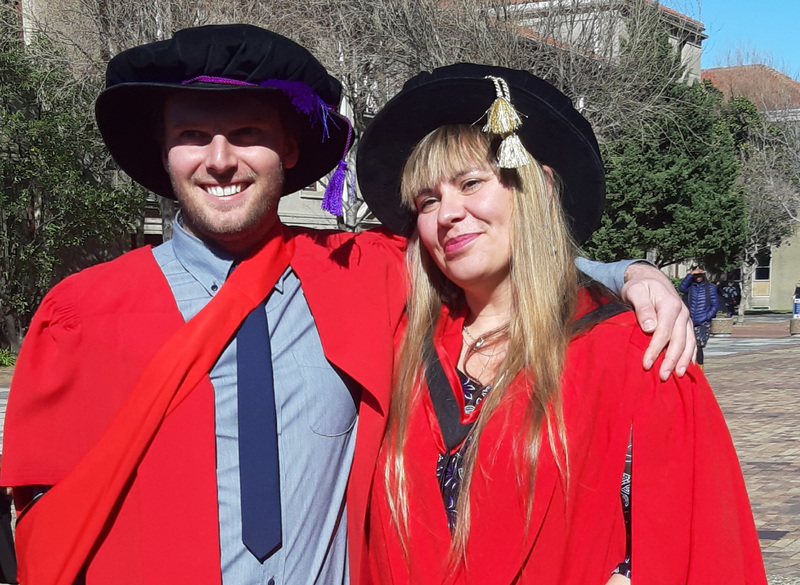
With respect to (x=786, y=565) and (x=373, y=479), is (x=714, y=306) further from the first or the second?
(x=373, y=479)

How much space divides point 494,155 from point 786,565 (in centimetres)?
428

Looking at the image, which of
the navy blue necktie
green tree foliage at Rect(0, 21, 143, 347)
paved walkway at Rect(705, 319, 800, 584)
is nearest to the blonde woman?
the navy blue necktie

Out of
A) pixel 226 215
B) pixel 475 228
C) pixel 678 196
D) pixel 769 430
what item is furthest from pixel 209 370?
pixel 678 196

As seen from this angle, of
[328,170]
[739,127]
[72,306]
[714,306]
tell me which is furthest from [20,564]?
[739,127]

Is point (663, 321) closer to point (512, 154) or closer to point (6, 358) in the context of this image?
point (512, 154)

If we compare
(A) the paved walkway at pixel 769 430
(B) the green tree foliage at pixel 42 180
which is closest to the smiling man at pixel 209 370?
(A) the paved walkway at pixel 769 430

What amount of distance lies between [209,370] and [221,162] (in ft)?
1.63

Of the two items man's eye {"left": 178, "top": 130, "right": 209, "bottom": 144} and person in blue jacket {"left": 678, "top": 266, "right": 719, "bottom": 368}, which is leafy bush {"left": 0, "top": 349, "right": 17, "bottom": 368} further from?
man's eye {"left": 178, "top": 130, "right": 209, "bottom": 144}

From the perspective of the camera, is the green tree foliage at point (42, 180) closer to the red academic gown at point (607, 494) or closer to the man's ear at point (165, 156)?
the man's ear at point (165, 156)

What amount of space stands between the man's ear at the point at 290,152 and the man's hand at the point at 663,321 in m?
0.94

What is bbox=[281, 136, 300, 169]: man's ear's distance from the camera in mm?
2475

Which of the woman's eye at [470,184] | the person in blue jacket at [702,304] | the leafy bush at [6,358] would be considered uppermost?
the woman's eye at [470,184]

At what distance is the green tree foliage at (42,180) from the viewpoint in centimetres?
1628

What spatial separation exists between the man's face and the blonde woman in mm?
399
